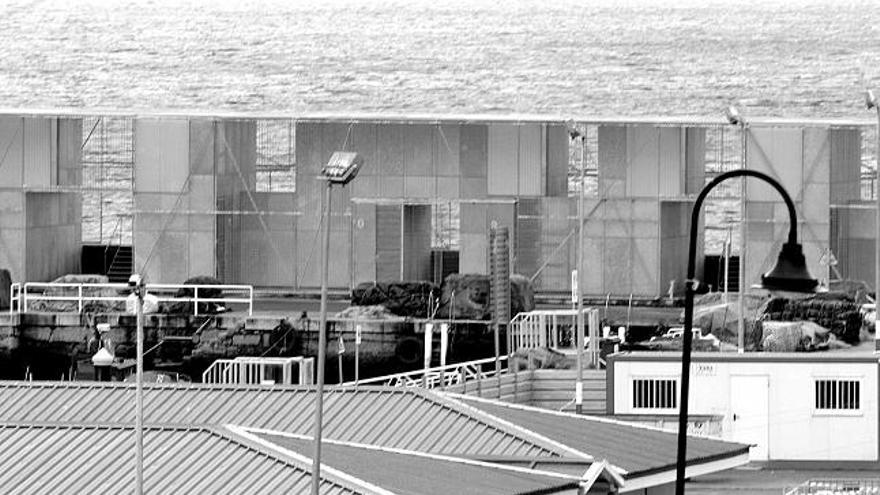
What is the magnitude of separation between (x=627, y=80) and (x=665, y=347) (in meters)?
108

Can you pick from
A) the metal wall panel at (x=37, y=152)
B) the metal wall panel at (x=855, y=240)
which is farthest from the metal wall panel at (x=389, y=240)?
the metal wall panel at (x=855, y=240)

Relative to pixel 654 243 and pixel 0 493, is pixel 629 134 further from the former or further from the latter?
pixel 0 493

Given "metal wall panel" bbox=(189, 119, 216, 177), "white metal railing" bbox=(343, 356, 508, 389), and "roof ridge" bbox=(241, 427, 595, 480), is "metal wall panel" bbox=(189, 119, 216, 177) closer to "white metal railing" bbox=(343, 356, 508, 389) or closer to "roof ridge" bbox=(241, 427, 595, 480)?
"white metal railing" bbox=(343, 356, 508, 389)

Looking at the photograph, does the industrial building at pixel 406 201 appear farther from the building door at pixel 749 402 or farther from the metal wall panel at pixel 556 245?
the building door at pixel 749 402

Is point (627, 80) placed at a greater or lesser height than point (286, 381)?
greater

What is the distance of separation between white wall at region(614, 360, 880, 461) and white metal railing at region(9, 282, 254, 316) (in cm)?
1770

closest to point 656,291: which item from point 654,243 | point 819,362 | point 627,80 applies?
point 654,243

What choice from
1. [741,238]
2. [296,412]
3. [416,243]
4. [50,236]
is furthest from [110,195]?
[296,412]

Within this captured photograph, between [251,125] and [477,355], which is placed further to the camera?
[251,125]

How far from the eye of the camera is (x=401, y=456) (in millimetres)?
36188

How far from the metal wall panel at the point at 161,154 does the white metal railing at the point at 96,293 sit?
8.35 ft

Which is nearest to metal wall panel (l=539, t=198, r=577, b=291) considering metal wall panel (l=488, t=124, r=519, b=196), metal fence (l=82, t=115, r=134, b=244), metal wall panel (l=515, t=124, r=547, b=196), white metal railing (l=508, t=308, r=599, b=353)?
metal wall panel (l=515, t=124, r=547, b=196)

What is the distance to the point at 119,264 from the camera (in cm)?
7481

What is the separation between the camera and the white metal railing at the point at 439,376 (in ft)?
178
